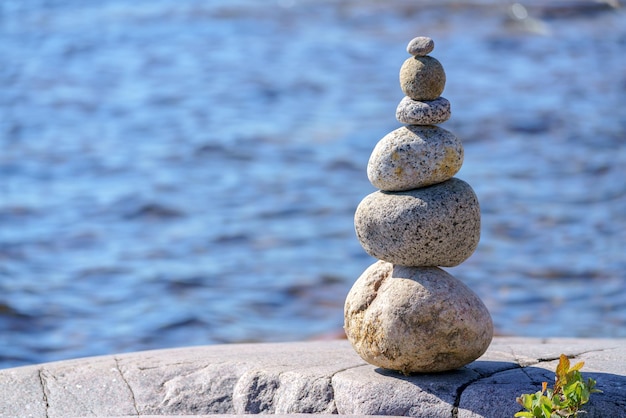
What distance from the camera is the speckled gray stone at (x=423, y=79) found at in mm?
4707

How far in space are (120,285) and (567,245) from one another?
16.4ft

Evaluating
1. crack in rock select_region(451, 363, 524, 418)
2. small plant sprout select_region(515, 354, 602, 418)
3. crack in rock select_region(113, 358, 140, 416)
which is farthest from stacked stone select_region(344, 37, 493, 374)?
crack in rock select_region(113, 358, 140, 416)

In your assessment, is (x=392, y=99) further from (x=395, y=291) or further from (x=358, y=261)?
(x=395, y=291)

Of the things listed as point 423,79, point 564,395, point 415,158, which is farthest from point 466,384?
point 423,79

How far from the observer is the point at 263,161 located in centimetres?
1435

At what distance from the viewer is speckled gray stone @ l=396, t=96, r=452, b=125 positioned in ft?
15.4

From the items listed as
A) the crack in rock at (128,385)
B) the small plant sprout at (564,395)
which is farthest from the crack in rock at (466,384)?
the crack in rock at (128,385)

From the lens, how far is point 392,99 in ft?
54.9

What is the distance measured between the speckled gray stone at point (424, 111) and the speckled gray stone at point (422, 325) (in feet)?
2.29

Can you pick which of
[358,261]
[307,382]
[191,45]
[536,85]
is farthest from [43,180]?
[307,382]

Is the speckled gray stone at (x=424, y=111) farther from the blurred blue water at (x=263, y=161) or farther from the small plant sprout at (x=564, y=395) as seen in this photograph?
the blurred blue water at (x=263, y=161)

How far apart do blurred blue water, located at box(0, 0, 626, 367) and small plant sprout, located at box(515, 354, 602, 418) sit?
5.44m

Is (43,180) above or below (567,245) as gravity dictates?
above

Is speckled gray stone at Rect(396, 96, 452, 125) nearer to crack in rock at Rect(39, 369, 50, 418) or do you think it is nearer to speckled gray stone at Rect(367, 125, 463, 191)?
speckled gray stone at Rect(367, 125, 463, 191)
